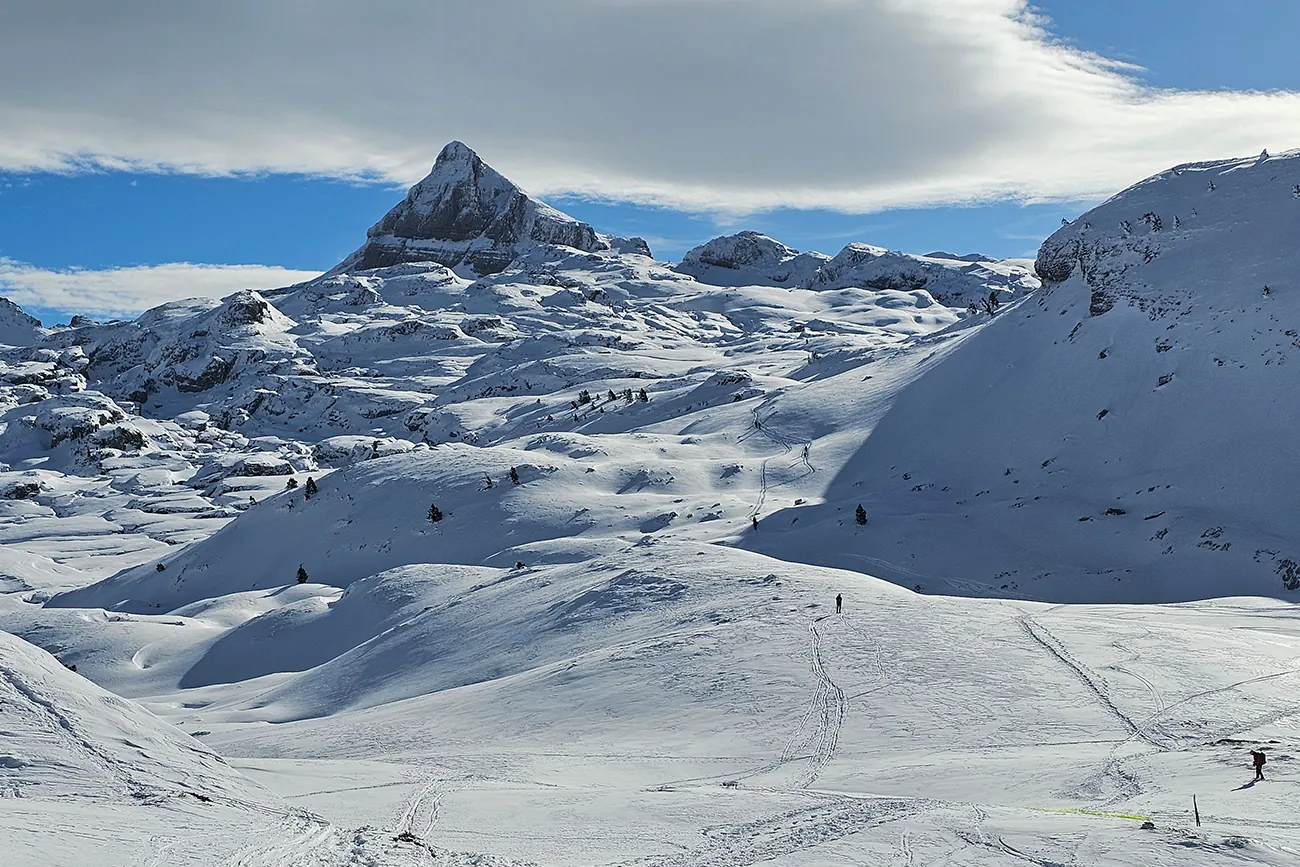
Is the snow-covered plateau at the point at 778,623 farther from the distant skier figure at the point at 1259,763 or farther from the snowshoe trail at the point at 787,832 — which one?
the distant skier figure at the point at 1259,763

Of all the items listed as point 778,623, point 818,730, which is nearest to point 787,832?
point 818,730

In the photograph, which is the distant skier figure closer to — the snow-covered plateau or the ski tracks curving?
the snow-covered plateau

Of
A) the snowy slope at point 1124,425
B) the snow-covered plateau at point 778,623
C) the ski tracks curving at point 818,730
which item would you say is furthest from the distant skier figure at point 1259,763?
the snowy slope at point 1124,425

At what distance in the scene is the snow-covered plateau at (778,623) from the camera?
16.3m

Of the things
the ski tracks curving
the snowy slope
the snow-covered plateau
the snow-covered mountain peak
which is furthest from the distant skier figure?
the snow-covered mountain peak

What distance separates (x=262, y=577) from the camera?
6681cm

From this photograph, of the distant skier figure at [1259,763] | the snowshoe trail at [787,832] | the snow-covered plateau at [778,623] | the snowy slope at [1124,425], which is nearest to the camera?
the snowshoe trail at [787,832]

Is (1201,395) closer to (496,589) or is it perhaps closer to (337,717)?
(496,589)

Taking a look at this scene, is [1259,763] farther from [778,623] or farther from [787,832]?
[778,623]

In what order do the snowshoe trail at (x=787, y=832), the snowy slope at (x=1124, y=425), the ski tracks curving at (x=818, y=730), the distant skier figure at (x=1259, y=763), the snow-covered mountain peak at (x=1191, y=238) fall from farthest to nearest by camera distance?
the snow-covered mountain peak at (x=1191, y=238) < the snowy slope at (x=1124, y=425) < the ski tracks curving at (x=818, y=730) < the distant skier figure at (x=1259, y=763) < the snowshoe trail at (x=787, y=832)

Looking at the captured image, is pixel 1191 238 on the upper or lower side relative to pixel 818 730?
upper

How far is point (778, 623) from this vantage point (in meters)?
34.5

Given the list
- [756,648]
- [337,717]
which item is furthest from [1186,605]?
[337,717]

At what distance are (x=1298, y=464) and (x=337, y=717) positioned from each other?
46.1 meters
